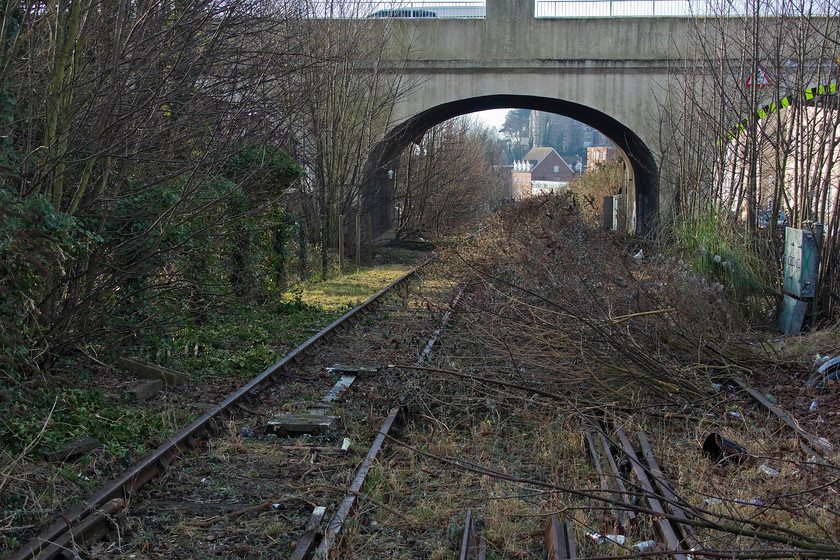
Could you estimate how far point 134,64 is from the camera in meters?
6.45

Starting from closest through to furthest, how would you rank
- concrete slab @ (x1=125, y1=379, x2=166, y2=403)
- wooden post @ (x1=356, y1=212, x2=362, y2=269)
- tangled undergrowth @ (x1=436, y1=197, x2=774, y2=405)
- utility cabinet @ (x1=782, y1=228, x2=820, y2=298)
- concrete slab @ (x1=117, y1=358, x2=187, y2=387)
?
tangled undergrowth @ (x1=436, y1=197, x2=774, y2=405) < concrete slab @ (x1=125, y1=379, x2=166, y2=403) < concrete slab @ (x1=117, y1=358, x2=187, y2=387) < utility cabinet @ (x1=782, y1=228, x2=820, y2=298) < wooden post @ (x1=356, y1=212, x2=362, y2=269)

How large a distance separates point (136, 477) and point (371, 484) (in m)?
1.61

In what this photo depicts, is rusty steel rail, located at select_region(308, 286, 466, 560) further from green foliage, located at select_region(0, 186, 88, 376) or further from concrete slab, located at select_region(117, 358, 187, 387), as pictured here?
concrete slab, located at select_region(117, 358, 187, 387)

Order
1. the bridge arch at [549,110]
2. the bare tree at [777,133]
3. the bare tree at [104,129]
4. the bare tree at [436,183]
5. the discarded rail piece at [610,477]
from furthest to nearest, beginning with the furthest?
the bare tree at [436,183], the bridge arch at [549,110], the bare tree at [777,133], the bare tree at [104,129], the discarded rail piece at [610,477]

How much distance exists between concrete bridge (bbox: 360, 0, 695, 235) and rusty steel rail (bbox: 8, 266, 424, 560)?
52.5 feet

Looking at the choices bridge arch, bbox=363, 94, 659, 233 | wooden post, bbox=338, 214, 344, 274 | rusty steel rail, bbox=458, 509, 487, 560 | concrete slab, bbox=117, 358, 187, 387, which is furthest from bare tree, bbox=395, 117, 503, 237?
rusty steel rail, bbox=458, 509, 487, 560

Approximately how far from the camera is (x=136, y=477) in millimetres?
5324

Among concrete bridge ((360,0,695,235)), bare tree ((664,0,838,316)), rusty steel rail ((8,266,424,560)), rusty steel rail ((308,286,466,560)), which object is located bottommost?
rusty steel rail ((308,286,466,560))

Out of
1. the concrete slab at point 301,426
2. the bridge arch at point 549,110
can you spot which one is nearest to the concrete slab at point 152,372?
the concrete slab at point 301,426

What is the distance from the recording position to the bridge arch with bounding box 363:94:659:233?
23.7 metres

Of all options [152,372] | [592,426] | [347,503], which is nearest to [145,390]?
[152,372]

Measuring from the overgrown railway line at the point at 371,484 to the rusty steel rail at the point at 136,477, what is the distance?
0.04 ft

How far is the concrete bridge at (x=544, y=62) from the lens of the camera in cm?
2303

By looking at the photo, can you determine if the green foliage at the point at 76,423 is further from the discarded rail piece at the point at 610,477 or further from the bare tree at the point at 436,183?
the bare tree at the point at 436,183
